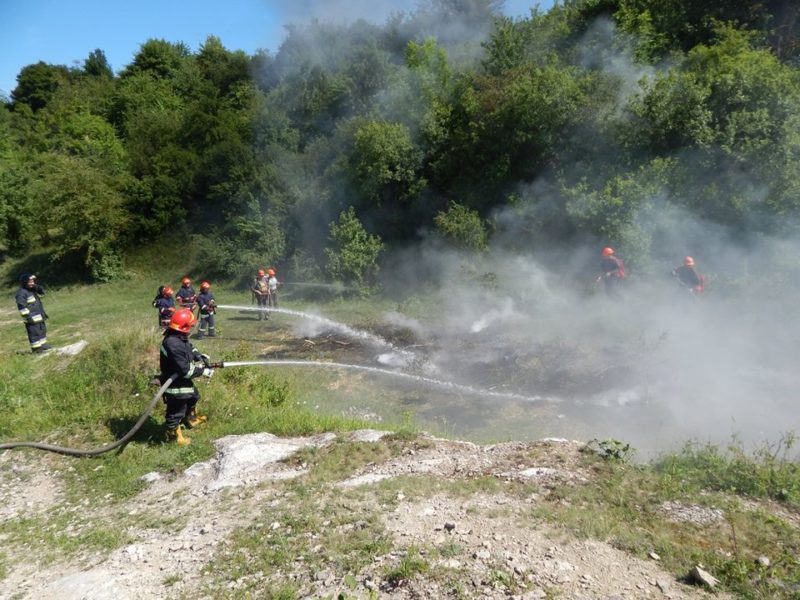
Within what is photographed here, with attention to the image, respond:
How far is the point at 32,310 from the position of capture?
→ 12.0 metres

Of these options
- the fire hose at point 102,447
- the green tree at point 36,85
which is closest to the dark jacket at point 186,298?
the fire hose at point 102,447

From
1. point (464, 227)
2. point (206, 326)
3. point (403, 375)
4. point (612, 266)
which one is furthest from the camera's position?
point (464, 227)

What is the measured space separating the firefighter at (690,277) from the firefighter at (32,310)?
13200 mm

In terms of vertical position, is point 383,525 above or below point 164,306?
below

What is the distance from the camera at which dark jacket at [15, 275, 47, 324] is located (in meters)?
11.9

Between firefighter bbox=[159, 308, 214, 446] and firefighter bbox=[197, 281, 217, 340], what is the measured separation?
22.9ft

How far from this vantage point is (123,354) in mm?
9586

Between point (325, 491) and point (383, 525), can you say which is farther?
point (325, 491)

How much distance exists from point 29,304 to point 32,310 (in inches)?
6.0

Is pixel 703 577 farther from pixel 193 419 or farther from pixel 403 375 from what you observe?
pixel 403 375

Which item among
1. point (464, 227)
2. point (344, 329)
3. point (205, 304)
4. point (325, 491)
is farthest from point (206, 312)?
point (325, 491)

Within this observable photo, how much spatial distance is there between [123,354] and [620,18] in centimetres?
1817

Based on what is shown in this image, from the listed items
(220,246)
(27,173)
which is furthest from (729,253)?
(27,173)

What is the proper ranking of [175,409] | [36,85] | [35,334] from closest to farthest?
[175,409]
[35,334]
[36,85]
